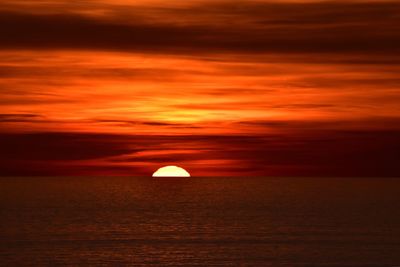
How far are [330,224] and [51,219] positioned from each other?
39525 mm

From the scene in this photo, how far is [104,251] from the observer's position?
237 ft

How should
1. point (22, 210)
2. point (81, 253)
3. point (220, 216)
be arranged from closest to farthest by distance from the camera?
point (81, 253)
point (220, 216)
point (22, 210)

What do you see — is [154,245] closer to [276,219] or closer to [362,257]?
[362,257]

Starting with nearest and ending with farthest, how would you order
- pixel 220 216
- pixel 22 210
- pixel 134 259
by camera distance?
1. pixel 134 259
2. pixel 220 216
3. pixel 22 210

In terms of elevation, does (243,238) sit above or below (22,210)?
below

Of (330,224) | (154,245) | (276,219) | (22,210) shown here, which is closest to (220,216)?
(276,219)

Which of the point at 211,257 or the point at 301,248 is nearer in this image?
the point at 211,257

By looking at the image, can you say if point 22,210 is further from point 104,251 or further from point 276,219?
point 104,251

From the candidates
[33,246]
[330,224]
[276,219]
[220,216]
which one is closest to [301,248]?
[33,246]

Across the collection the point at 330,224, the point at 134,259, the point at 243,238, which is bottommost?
the point at 134,259

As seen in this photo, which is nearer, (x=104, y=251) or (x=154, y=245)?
(x=104, y=251)

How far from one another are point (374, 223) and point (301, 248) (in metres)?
35.5

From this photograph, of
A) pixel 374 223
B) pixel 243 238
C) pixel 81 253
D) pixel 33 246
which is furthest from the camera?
pixel 374 223

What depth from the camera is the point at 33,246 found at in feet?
251
